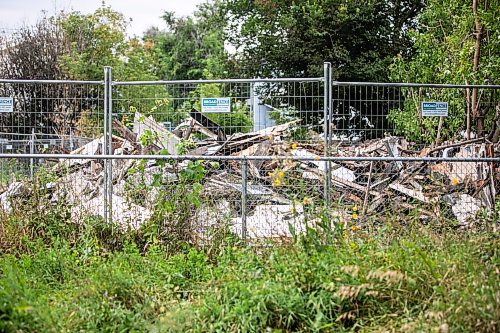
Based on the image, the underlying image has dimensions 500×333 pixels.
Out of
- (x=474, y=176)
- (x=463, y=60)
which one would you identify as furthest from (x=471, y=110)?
(x=474, y=176)

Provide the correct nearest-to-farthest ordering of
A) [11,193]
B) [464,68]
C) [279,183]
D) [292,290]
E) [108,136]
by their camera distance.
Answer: [292,290] → [279,183] → [11,193] → [108,136] → [464,68]

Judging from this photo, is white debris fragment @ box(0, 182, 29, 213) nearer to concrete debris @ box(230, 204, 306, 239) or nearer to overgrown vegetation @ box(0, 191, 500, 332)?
overgrown vegetation @ box(0, 191, 500, 332)

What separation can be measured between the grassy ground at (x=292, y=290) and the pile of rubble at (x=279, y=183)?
2.76 feet

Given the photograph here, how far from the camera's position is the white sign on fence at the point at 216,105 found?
320 inches

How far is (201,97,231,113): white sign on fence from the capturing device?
8125 millimetres

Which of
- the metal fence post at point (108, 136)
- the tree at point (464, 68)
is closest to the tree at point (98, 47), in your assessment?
the tree at point (464, 68)

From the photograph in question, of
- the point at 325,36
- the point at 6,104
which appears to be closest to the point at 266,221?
the point at 6,104

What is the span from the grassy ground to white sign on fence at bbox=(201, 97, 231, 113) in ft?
7.79

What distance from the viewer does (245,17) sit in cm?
2475

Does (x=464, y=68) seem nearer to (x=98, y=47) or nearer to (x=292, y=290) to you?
(x=292, y=290)

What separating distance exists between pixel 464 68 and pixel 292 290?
632 cm

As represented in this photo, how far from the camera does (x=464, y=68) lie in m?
10.0

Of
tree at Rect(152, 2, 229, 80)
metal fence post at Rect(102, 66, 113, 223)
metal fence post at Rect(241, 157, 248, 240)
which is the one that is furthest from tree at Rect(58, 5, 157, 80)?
metal fence post at Rect(241, 157, 248, 240)

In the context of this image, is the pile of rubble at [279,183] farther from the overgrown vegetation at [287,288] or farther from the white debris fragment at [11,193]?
the overgrown vegetation at [287,288]
